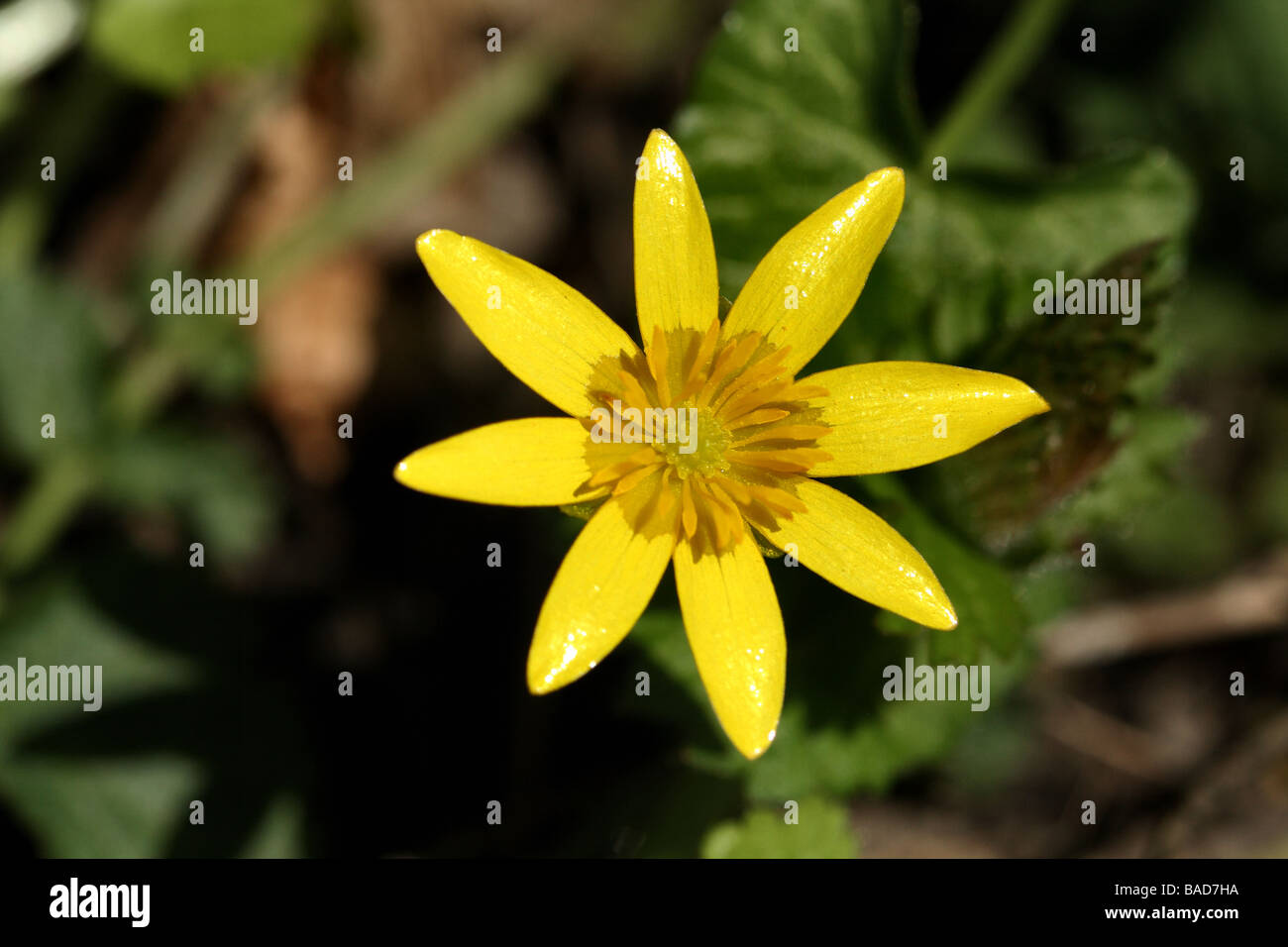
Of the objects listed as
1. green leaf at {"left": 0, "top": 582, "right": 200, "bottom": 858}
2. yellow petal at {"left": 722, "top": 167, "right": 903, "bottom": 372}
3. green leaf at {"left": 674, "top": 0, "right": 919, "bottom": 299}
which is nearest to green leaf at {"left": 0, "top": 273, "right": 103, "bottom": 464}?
green leaf at {"left": 0, "top": 582, "right": 200, "bottom": 858}

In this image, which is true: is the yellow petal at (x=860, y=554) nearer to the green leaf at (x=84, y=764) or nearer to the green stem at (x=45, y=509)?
the green leaf at (x=84, y=764)

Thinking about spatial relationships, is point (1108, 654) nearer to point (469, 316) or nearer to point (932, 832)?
point (932, 832)

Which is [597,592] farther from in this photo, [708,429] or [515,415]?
[515,415]

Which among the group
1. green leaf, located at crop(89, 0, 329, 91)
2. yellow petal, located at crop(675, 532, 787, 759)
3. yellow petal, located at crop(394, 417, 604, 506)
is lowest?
yellow petal, located at crop(675, 532, 787, 759)

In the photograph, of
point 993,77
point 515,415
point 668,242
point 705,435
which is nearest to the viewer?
point 668,242

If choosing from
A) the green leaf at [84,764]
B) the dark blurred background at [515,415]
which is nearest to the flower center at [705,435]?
the dark blurred background at [515,415]

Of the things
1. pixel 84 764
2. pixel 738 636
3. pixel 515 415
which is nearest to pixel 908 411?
pixel 738 636

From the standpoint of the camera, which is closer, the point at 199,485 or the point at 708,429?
the point at 708,429

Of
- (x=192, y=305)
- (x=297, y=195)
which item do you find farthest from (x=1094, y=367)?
(x=297, y=195)

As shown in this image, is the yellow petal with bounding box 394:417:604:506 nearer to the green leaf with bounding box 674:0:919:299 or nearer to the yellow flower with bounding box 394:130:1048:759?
the yellow flower with bounding box 394:130:1048:759
